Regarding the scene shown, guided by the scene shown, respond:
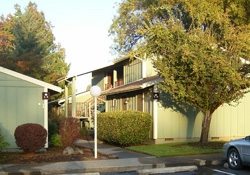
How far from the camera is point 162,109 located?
19.0m

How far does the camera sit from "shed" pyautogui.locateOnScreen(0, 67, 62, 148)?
632 inches

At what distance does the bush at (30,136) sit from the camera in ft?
48.5

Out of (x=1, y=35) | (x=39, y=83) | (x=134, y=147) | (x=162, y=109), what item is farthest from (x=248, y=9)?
(x=1, y=35)

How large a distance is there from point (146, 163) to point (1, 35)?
34616 millimetres

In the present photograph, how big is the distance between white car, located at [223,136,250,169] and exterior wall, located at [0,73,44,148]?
311 inches

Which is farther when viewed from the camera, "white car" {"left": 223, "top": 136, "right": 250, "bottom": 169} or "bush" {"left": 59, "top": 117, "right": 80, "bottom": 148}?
"bush" {"left": 59, "top": 117, "right": 80, "bottom": 148}

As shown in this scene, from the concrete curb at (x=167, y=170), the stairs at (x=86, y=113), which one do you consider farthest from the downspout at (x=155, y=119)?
the stairs at (x=86, y=113)

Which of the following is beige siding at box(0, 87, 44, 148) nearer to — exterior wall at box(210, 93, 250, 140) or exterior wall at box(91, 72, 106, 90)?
exterior wall at box(210, 93, 250, 140)

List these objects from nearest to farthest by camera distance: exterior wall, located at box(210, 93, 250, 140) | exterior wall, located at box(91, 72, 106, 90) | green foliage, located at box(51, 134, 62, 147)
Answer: green foliage, located at box(51, 134, 62, 147)
exterior wall, located at box(210, 93, 250, 140)
exterior wall, located at box(91, 72, 106, 90)

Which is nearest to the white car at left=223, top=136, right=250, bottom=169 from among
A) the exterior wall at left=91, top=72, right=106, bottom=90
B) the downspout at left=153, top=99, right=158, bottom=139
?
the downspout at left=153, top=99, right=158, bottom=139

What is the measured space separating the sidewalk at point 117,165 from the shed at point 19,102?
3398 mm

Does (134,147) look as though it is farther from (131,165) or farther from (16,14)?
(16,14)

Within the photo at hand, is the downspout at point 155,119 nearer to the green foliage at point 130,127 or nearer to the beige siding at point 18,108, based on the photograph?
the green foliage at point 130,127

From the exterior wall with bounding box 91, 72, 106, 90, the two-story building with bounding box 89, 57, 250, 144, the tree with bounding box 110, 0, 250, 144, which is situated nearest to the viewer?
the tree with bounding box 110, 0, 250, 144
